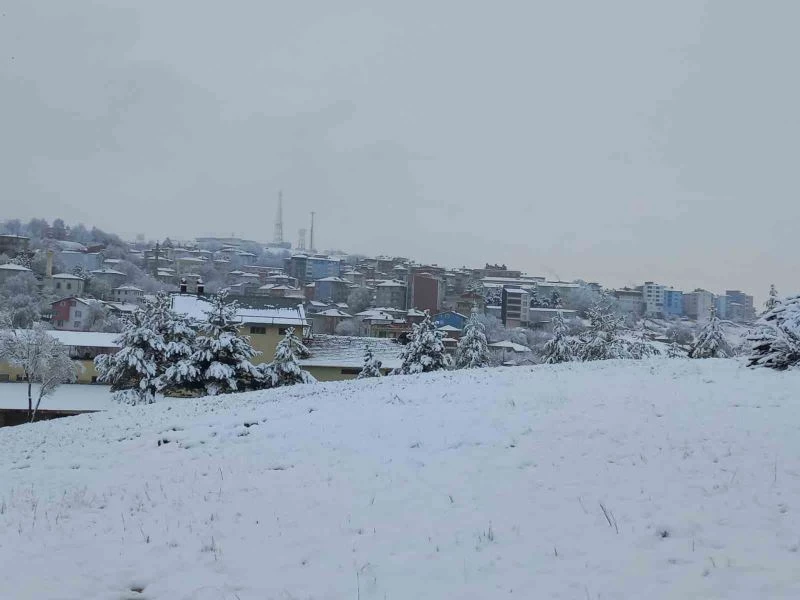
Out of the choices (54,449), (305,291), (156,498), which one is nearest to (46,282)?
(305,291)

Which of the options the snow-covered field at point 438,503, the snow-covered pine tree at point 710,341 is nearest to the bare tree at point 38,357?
the snow-covered field at point 438,503

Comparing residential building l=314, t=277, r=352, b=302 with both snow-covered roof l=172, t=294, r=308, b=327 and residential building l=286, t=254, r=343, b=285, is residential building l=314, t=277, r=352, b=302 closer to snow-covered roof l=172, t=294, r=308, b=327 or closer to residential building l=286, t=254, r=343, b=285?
residential building l=286, t=254, r=343, b=285

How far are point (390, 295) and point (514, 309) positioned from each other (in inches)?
1072

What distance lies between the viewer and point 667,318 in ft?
575

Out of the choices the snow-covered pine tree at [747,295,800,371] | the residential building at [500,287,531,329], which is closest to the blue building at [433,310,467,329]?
the residential building at [500,287,531,329]

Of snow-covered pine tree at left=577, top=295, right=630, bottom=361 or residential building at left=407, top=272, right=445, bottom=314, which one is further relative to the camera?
residential building at left=407, top=272, right=445, bottom=314

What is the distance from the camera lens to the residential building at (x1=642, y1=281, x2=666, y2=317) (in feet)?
584

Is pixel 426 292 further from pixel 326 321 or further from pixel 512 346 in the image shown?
pixel 512 346

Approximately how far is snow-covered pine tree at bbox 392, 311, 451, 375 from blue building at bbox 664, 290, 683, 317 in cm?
15785

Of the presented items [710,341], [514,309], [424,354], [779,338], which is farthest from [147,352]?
[514,309]

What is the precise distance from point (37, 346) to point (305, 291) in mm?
107637


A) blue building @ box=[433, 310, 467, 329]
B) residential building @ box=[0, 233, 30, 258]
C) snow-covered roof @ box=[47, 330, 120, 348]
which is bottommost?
snow-covered roof @ box=[47, 330, 120, 348]

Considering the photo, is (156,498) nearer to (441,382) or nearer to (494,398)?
(494,398)

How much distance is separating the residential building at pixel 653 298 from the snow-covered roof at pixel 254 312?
472 ft
